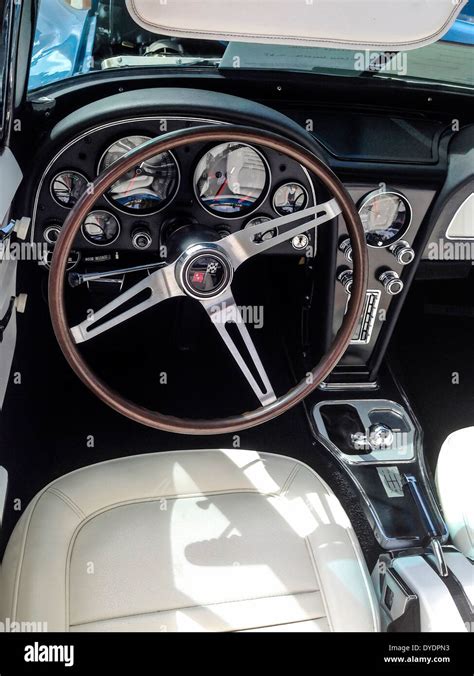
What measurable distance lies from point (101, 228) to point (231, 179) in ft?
1.16

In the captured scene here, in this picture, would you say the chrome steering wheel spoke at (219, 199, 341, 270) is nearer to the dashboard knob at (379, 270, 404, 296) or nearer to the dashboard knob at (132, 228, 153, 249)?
the dashboard knob at (132, 228, 153, 249)

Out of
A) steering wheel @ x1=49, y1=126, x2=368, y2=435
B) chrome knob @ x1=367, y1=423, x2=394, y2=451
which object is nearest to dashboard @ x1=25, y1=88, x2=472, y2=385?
steering wheel @ x1=49, y1=126, x2=368, y2=435

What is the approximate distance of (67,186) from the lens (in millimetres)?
1611

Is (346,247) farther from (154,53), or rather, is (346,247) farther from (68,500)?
(68,500)

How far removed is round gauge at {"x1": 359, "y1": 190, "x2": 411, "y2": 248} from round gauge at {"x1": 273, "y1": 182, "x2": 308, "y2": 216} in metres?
0.17

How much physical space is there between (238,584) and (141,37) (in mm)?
1420

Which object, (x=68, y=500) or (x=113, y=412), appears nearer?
(x=68, y=500)

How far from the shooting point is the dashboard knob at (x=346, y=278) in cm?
191

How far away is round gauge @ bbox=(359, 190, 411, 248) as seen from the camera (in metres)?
1.81

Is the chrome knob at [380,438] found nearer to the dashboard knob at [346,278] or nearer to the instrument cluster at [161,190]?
the dashboard knob at [346,278]

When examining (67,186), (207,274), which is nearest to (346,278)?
(207,274)
